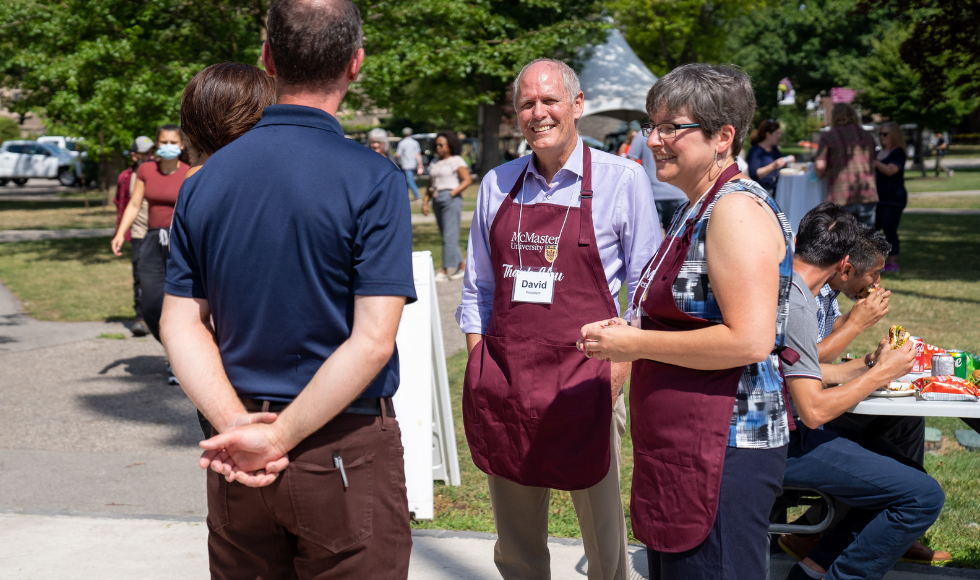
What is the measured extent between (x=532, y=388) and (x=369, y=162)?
46.7 inches

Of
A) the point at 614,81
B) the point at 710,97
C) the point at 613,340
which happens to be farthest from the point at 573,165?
the point at 614,81

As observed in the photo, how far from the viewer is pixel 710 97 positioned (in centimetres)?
212

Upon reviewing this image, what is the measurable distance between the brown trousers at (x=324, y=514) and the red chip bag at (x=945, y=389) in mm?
2128

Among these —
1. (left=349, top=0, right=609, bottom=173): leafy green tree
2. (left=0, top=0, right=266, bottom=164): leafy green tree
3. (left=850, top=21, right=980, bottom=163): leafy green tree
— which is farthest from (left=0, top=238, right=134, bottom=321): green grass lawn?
(left=850, top=21, right=980, bottom=163): leafy green tree

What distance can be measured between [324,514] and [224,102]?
1.12 meters

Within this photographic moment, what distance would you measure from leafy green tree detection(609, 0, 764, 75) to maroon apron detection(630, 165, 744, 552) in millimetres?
31650

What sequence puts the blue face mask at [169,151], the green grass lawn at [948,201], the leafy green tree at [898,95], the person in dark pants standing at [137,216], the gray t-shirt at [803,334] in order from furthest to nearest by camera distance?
the leafy green tree at [898,95], the green grass lawn at [948,201], the person in dark pants standing at [137,216], the blue face mask at [169,151], the gray t-shirt at [803,334]

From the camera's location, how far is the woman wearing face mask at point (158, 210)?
5.95 meters

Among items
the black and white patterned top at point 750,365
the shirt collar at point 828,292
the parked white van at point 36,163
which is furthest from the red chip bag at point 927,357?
the parked white van at point 36,163

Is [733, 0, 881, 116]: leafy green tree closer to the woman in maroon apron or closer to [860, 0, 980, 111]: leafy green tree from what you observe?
[860, 0, 980, 111]: leafy green tree

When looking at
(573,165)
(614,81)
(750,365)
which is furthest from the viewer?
(614,81)

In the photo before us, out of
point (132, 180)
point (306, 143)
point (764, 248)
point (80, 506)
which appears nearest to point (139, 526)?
point (80, 506)

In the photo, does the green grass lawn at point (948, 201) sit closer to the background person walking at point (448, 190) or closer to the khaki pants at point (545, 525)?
the background person walking at point (448, 190)

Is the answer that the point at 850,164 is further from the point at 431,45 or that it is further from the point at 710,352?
the point at 710,352
